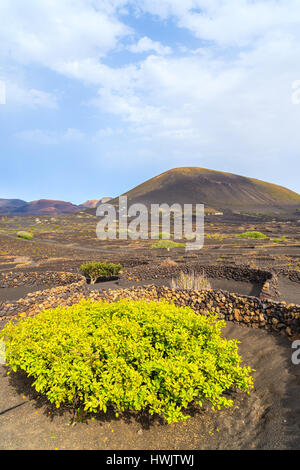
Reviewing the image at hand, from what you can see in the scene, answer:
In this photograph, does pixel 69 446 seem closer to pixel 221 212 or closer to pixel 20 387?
pixel 20 387

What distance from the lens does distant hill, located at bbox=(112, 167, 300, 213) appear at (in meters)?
147

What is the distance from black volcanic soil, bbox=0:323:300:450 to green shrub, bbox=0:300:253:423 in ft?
0.88

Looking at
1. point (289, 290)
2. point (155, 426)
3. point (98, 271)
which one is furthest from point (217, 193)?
point (155, 426)

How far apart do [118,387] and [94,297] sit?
21.4 feet

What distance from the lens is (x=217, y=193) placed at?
162875 mm

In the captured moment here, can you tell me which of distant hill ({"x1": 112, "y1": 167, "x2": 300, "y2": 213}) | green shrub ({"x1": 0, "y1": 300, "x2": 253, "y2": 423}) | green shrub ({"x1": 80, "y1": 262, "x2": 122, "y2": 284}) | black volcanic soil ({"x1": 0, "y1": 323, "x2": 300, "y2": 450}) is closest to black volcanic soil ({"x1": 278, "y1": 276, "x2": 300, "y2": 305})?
black volcanic soil ({"x1": 0, "y1": 323, "x2": 300, "y2": 450})

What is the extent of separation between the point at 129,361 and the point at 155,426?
3.67 feet

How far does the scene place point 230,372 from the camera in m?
4.64

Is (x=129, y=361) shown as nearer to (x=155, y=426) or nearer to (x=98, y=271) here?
(x=155, y=426)

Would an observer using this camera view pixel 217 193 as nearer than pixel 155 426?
No

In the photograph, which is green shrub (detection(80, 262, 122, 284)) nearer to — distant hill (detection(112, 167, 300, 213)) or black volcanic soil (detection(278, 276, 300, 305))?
black volcanic soil (detection(278, 276, 300, 305))

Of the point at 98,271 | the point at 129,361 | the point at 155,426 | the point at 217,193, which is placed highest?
the point at 217,193

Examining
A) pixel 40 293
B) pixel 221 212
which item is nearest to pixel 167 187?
pixel 221 212

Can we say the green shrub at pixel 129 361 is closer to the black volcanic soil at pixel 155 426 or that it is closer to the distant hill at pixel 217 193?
the black volcanic soil at pixel 155 426
